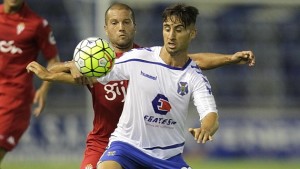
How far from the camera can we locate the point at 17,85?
35.1 feet

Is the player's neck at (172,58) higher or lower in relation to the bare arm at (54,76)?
higher

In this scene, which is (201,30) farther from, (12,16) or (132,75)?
(132,75)

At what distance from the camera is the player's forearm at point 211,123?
23.2 feet

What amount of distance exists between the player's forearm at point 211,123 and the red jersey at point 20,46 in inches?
150

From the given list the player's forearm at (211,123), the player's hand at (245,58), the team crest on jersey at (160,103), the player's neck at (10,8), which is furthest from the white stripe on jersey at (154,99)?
the player's neck at (10,8)

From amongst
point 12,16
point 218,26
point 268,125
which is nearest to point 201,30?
point 218,26

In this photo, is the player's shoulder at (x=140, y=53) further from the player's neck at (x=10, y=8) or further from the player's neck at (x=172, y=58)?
the player's neck at (x=10, y=8)

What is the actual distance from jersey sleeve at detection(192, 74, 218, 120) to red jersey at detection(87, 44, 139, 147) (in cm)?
81

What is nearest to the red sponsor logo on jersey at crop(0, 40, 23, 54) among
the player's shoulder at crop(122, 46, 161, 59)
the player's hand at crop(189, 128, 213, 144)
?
the player's shoulder at crop(122, 46, 161, 59)

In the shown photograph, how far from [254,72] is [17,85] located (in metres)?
10.3

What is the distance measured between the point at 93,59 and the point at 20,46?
3406 millimetres

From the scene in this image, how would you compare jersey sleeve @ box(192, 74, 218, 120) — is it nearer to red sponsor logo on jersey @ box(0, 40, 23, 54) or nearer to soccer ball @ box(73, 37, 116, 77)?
soccer ball @ box(73, 37, 116, 77)

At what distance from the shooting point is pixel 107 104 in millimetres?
8203

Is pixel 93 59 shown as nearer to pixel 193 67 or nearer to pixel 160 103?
pixel 160 103
